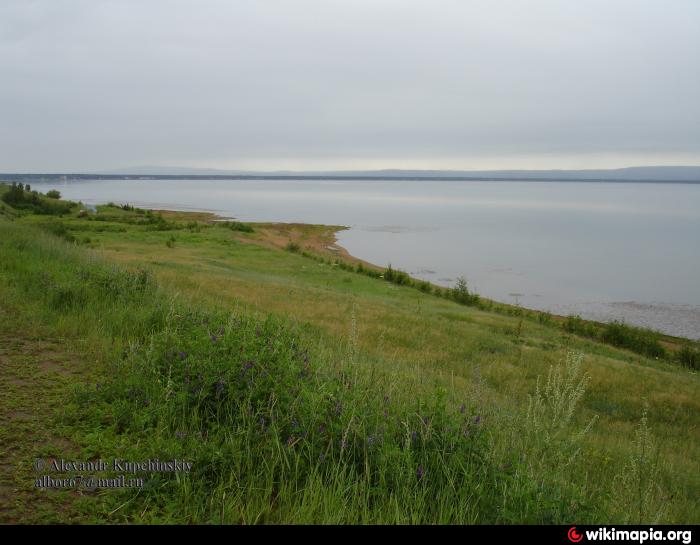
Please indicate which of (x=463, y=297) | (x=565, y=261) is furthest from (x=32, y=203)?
(x=565, y=261)

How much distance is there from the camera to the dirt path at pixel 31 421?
10.2 feet

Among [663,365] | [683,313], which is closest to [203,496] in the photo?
[663,365]

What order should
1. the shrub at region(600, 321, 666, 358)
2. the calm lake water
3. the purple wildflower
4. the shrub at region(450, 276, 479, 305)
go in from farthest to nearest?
the calm lake water → the shrub at region(450, 276, 479, 305) → the shrub at region(600, 321, 666, 358) → the purple wildflower

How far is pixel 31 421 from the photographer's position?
4.12 meters

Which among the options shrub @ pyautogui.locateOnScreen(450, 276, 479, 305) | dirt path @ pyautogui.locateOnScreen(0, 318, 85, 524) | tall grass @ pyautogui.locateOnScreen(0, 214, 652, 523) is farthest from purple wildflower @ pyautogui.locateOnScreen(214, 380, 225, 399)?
shrub @ pyautogui.locateOnScreen(450, 276, 479, 305)

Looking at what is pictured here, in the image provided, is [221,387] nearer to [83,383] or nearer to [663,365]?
[83,383]

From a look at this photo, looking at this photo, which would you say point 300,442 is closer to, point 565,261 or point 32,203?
point 565,261

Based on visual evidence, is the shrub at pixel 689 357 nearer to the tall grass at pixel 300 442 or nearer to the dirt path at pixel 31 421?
the tall grass at pixel 300 442
